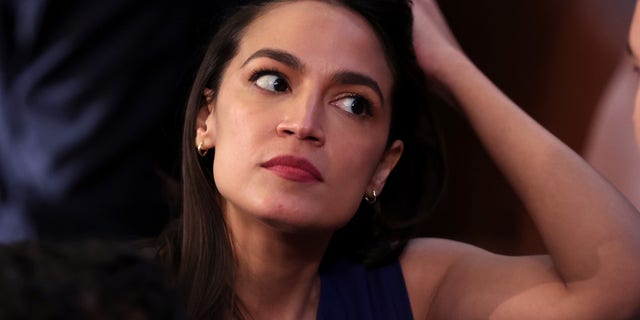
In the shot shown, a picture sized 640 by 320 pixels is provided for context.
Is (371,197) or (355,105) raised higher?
(355,105)

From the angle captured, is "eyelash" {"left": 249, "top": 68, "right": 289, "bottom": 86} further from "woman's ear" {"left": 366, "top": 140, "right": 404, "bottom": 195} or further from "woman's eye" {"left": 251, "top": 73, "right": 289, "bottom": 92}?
"woman's ear" {"left": 366, "top": 140, "right": 404, "bottom": 195}

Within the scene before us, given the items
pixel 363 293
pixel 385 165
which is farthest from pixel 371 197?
pixel 363 293

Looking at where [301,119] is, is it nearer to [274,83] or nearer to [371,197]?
[274,83]

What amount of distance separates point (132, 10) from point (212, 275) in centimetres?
48

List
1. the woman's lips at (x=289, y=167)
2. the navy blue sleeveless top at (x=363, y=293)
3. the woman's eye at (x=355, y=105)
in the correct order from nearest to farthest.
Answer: the woman's lips at (x=289, y=167)
the woman's eye at (x=355, y=105)
the navy blue sleeveless top at (x=363, y=293)

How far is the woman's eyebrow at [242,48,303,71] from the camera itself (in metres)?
1.26

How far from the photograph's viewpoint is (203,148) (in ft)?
4.42

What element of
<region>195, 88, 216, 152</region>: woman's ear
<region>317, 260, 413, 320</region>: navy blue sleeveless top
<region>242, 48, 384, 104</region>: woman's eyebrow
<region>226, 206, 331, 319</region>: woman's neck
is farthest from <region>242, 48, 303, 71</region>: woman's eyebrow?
<region>317, 260, 413, 320</region>: navy blue sleeveless top

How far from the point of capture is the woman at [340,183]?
123cm

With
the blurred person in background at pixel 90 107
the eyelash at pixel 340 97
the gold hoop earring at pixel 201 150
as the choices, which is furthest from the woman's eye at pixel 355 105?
the blurred person in background at pixel 90 107

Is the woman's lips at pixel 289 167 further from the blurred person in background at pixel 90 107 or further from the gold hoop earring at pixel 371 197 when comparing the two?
the blurred person in background at pixel 90 107

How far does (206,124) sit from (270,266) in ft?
0.73

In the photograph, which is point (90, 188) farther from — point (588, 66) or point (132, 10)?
point (588, 66)

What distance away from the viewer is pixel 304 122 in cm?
122
